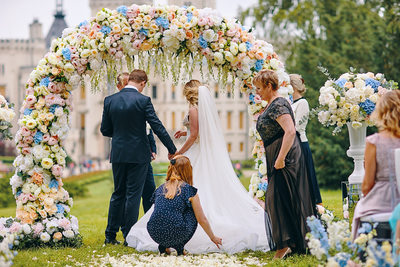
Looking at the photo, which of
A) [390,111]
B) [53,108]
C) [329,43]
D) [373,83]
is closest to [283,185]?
[373,83]

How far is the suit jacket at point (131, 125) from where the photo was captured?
7.52 metres

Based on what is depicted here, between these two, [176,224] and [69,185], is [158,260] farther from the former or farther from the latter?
[69,185]

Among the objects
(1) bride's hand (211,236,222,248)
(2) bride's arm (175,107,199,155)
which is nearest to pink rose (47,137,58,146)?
(2) bride's arm (175,107,199,155)

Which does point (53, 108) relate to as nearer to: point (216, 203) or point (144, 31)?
point (144, 31)

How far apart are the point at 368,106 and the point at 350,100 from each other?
21cm

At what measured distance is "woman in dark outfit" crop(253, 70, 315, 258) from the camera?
6441 mm

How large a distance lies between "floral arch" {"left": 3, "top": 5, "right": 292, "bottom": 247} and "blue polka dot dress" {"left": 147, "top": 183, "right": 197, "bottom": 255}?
1.47 meters

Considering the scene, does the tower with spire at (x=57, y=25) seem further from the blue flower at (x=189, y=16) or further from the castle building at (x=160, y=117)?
the blue flower at (x=189, y=16)

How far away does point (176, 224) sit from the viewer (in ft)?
22.0

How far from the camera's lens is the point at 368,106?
706cm

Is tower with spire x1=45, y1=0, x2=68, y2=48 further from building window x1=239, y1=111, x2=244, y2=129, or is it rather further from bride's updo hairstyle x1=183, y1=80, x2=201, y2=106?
bride's updo hairstyle x1=183, y1=80, x2=201, y2=106

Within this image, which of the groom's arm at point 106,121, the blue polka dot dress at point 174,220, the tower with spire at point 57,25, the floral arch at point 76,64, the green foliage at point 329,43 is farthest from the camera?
the tower with spire at point 57,25

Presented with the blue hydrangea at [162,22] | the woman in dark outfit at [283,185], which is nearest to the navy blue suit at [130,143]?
the blue hydrangea at [162,22]

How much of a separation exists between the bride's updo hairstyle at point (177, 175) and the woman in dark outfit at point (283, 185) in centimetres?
88
